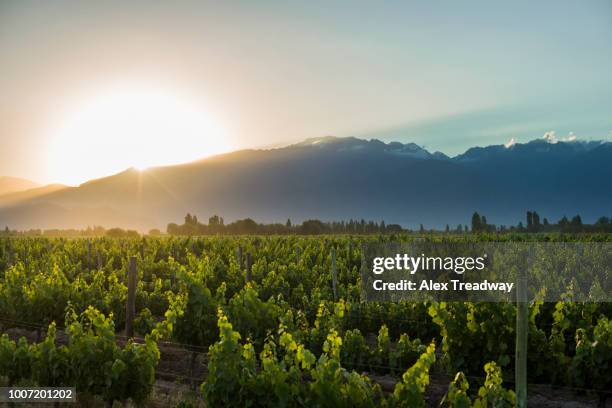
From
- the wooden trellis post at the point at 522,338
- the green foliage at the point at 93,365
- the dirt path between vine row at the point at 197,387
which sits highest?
the wooden trellis post at the point at 522,338

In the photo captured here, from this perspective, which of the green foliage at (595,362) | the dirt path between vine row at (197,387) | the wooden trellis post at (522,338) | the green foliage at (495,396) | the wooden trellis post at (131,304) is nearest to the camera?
the wooden trellis post at (522,338)

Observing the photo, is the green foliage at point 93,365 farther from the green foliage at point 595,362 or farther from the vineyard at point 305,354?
the green foliage at point 595,362

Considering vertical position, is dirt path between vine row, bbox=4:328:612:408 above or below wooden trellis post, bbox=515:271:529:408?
below

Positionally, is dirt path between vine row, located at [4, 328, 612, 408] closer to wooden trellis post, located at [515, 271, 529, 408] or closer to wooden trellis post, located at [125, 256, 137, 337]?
wooden trellis post, located at [125, 256, 137, 337]

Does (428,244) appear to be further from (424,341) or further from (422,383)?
(422,383)

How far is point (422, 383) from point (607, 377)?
445 cm

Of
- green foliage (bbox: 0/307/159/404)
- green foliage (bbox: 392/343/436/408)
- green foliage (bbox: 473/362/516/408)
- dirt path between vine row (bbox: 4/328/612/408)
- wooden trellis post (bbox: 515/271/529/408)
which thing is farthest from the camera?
dirt path between vine row (bbox: 4/328/612/408)

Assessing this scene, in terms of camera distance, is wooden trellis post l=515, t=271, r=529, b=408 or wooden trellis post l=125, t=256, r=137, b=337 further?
wooden trellis post l=125, t=256, r=137, b=337

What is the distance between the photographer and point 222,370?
313 inches

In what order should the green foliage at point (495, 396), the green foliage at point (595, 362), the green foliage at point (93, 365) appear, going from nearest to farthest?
the green foliage at point (495, 396) → the green foliage at point (93, 365) → the green foliage at point (595, 362)

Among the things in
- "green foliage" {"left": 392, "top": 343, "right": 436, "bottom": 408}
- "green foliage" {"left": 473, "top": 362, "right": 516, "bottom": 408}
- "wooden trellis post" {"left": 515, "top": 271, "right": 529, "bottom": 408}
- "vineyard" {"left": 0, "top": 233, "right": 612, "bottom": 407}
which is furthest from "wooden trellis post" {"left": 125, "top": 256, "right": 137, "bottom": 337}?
"wooden trellis post" {"left": 515, "top": 271, "right": 529, "bottom": 408}

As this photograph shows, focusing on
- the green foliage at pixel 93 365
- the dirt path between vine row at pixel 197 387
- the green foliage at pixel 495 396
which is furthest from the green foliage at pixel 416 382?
the green foliage at pixel 93 365

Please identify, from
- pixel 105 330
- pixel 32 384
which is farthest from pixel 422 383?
pixel 32 384

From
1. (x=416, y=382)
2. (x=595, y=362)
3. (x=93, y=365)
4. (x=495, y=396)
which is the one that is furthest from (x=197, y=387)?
(x=595, y=362)
